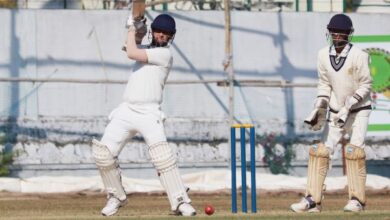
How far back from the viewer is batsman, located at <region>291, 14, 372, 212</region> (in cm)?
1559

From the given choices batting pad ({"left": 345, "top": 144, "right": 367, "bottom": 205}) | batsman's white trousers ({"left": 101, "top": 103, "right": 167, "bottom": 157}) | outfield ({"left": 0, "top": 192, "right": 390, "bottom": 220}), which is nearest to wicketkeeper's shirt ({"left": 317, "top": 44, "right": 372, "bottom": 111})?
batting pad ({"left": 345, "top": 144, "right": 367, "bottom": 205})

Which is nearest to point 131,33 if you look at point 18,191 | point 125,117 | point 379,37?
point 125,117

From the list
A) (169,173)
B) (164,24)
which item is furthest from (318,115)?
(164,24)

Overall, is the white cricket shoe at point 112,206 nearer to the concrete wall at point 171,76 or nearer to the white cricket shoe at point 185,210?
the white cricket shoe at point 185,210

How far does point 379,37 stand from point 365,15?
1.86 feet

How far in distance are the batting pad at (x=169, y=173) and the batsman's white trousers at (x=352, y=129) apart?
5.93ft

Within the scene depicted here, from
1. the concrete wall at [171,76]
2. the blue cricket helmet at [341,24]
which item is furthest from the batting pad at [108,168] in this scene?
the concrete wall at [171,76]

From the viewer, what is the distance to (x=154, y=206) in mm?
18109

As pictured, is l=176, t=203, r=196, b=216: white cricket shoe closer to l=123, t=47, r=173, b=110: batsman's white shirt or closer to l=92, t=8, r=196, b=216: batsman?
l=92, t=8, r=196, b=216: batsman

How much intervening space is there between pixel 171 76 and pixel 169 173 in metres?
9.41

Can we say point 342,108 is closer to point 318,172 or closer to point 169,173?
point 318,172

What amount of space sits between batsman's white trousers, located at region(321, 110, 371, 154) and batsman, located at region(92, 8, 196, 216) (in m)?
1.79

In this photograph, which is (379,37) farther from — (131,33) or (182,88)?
(131,33)

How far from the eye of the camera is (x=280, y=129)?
963 inches
